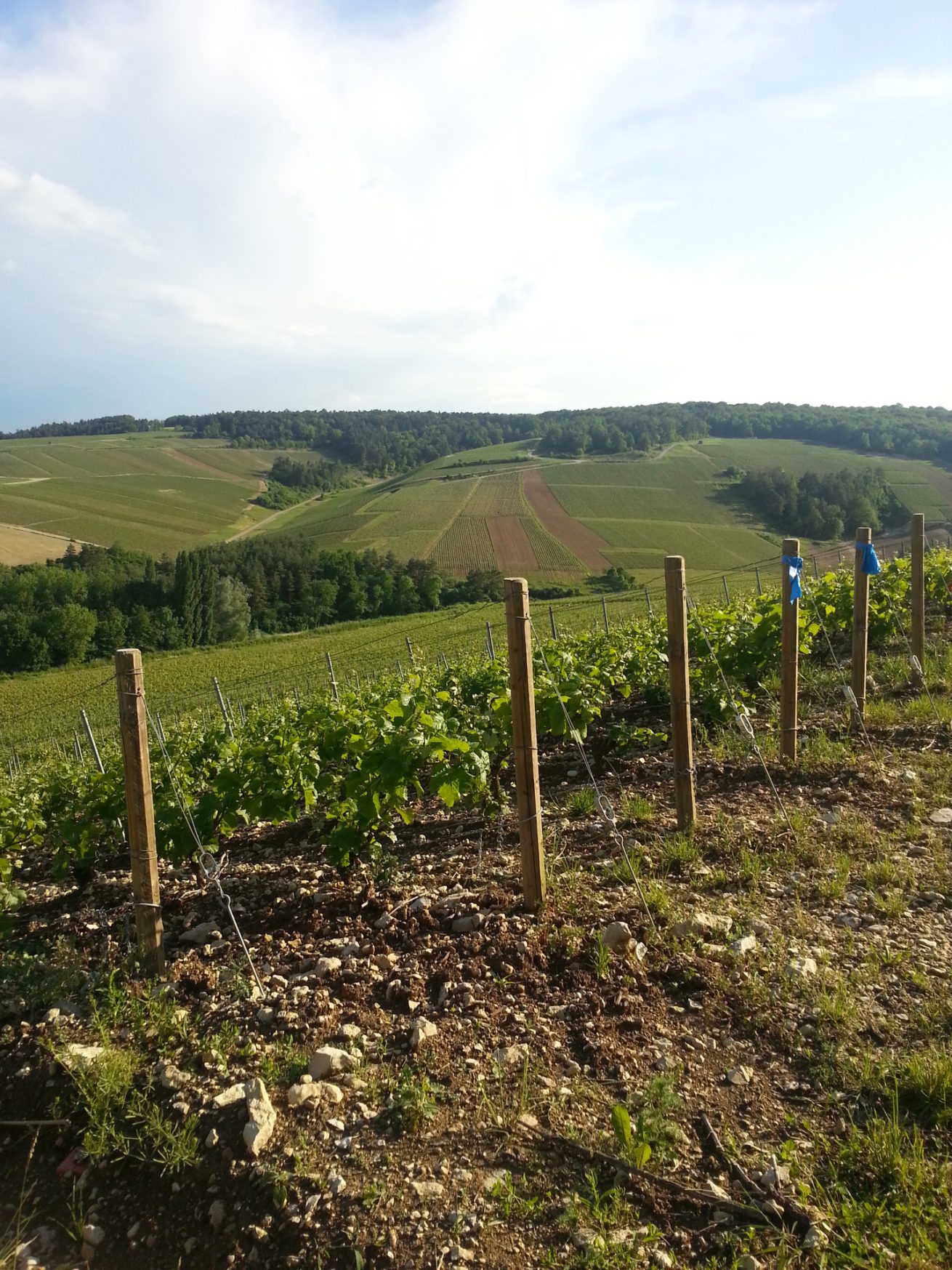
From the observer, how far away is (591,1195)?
8.54ft

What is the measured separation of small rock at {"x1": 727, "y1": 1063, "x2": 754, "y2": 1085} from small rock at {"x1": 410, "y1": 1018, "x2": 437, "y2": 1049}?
1275 millimetres

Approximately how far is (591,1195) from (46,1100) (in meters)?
2.29

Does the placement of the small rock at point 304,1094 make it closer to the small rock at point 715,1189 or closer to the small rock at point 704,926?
the small rock at point 715,1189

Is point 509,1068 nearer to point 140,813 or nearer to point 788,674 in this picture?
point 140,813

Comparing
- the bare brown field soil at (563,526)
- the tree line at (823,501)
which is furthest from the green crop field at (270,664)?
the tree line at (823,501)

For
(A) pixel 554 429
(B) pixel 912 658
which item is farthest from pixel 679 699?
(A) pixel 554 429

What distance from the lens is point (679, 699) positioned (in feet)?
17.9

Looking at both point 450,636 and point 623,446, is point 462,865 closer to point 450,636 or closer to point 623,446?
point 450,636

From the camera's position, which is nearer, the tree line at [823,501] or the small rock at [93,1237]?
the small rock at [93,1237]

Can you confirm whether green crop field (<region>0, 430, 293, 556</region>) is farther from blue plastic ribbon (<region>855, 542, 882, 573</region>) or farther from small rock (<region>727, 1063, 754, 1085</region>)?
small rock (<region>727, 1063, 754, 1085</region>)

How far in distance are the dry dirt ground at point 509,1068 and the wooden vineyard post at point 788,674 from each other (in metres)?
1.44

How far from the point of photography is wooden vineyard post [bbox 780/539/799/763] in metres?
6.64

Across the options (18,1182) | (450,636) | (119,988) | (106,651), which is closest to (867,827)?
(119,988)

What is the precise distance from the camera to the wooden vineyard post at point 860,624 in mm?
7547
